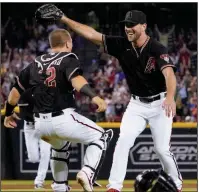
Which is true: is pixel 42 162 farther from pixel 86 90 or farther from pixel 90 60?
pixel 90 60

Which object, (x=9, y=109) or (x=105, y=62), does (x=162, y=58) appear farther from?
(x=105, y=62)

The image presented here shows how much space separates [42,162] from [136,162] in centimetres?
262

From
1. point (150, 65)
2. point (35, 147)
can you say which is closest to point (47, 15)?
point (150, 65)

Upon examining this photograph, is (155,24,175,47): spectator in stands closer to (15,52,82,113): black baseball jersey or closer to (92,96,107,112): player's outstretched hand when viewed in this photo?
(15,52,82,113): black baseball jersey

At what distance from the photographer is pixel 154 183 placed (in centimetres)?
343

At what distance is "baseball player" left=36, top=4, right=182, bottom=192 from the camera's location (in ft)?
23.1

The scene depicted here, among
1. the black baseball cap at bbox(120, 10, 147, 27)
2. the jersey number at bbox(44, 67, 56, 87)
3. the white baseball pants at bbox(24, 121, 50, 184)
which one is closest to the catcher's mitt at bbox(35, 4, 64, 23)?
the jersey number at bbox(44, 67, 56, 87)

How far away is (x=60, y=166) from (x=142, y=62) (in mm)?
1530

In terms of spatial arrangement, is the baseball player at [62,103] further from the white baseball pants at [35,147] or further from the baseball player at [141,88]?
the white baseball pants at [35,147]

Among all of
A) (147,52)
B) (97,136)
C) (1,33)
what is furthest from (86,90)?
(1,33)

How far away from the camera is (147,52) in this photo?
23.7 ft

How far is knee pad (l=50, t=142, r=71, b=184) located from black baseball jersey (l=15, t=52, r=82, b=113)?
625 millimetres

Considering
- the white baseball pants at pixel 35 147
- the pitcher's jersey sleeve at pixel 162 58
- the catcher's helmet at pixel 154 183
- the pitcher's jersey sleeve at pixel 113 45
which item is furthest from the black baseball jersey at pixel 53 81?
the catcher's helmet at pixel 154 183

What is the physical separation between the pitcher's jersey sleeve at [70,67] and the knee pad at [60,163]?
1056 mm
